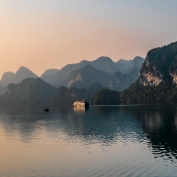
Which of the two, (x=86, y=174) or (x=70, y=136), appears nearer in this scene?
(x=86, y=174)

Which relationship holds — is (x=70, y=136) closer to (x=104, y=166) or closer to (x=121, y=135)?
(x=121, y=135)

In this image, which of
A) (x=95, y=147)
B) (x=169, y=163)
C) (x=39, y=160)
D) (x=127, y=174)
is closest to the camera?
(x=127, y=174)

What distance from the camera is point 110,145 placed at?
61156mm

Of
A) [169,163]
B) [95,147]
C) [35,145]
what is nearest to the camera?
[169,163]

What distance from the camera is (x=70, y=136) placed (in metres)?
75.6

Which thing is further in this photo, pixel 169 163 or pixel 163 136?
pixel 163 136

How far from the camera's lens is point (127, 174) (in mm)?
40719

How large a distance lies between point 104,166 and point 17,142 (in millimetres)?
30802

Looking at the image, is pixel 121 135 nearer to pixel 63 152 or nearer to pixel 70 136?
pixel 70 136

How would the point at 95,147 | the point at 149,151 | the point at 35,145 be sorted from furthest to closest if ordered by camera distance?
the point at 35,145
the point at 95,147
the point at 149,151

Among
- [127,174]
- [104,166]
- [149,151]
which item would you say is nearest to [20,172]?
[104,166]

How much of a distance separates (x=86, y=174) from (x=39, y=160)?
39.0 feet

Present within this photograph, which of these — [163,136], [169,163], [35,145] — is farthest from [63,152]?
[163,136]

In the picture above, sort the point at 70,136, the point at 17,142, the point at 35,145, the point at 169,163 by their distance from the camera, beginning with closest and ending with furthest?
the point at 169,163 < the point at 35,145 < the point at 17,142 < the point at 70,136
